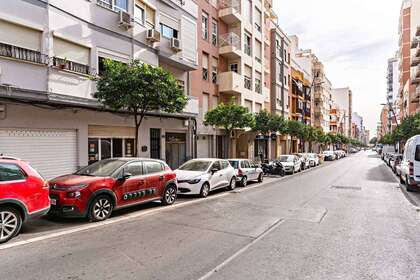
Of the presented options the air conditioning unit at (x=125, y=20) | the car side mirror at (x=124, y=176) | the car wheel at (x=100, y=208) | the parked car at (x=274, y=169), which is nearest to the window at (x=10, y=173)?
the car wheel at (x=100, y=208)

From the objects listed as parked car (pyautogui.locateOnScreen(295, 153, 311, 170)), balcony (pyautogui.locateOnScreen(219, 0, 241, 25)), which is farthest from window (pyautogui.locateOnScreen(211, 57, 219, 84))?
parked car (pyautogui.locateOnScreen(295, 153, 311, 170))

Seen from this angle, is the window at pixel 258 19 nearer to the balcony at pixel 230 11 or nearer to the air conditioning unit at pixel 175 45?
the balcony at pixel 230 11

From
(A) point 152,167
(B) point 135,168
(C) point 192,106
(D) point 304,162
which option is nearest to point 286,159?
(D) point 304,162

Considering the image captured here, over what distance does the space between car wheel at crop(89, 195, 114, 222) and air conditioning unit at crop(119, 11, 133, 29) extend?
8912 mm

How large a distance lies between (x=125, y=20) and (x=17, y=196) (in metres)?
10.00

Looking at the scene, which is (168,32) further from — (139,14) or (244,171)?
(244,171)

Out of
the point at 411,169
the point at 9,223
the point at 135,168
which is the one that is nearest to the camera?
the point at 9,223

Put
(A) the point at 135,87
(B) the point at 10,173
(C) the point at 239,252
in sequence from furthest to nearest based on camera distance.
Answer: (A) the point at 135,87, (B) the point at 10,173, (C) the point at 239,252

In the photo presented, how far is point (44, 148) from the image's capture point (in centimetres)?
1109

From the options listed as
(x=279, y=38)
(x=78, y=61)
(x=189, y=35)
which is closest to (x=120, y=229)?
→ (x=78, y=61)

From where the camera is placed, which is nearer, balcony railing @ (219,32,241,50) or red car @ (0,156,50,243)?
red car @ (0,156,50,243)

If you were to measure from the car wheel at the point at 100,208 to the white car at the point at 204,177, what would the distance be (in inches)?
150

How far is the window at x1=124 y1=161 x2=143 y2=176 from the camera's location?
8500mm

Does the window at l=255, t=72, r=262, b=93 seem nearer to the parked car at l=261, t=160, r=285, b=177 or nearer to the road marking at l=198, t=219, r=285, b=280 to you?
the parked car at l=261, t=160, r=285, b=177
